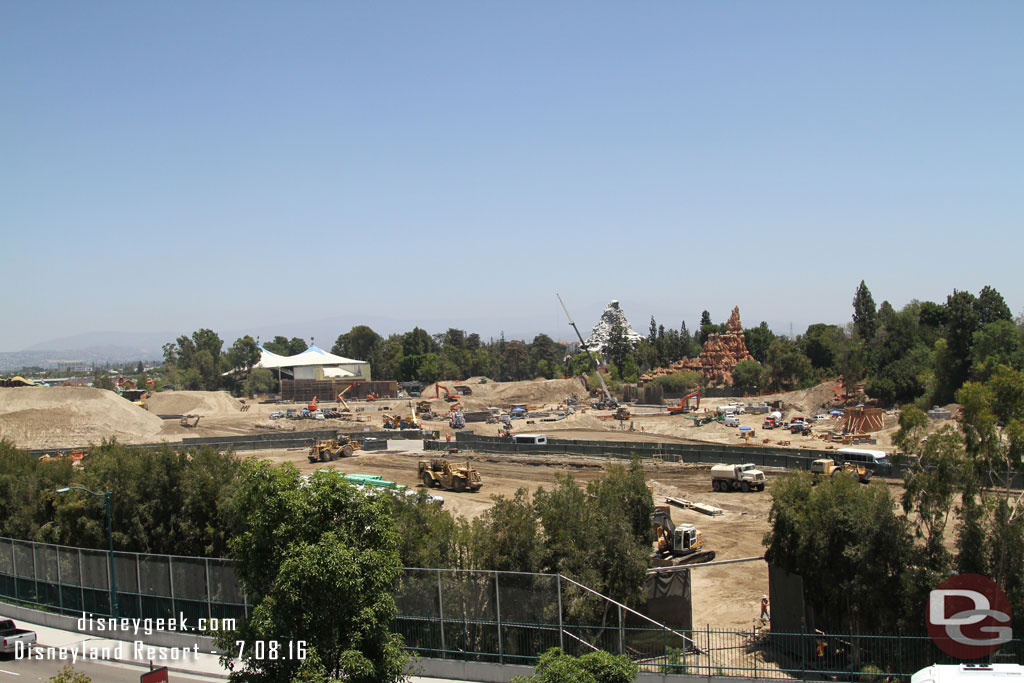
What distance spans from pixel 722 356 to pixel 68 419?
350 ft

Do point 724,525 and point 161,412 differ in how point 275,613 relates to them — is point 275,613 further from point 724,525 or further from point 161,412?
point 161,412

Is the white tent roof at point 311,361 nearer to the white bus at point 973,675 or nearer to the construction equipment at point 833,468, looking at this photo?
the construction equipment at point 833,468

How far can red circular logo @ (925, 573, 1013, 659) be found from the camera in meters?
19.2

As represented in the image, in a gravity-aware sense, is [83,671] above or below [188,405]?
below

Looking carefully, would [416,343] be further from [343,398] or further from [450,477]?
[450,477]

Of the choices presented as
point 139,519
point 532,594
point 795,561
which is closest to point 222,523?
point 139,519

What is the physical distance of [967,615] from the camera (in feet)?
65.1

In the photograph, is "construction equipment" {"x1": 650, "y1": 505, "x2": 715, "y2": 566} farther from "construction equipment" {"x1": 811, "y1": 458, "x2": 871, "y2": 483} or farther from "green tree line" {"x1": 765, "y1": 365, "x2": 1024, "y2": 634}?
"construction equipment" {"x1": 811, "y1": 458, "x2": 871, "y2": 483}

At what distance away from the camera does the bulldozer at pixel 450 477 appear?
158 ft

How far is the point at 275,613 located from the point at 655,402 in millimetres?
110690

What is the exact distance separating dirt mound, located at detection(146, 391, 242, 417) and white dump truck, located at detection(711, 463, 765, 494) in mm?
A: 86651

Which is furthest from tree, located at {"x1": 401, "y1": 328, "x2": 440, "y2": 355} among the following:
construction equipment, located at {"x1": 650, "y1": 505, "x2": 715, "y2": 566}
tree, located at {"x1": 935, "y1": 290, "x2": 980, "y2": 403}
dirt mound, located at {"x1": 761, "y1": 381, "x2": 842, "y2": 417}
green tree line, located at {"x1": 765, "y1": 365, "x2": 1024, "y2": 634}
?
green tree line, located at {"x1": 765, "y1": 365, "x2": 1024, "y2": 634}

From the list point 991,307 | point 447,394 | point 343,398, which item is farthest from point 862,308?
point 343,398

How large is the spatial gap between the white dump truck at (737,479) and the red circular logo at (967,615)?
25.8 m
